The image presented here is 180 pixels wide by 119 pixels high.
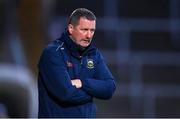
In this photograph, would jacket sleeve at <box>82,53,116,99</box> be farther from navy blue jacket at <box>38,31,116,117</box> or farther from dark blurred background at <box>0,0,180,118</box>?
dark blurred background at <box>0,0,180,118</box>

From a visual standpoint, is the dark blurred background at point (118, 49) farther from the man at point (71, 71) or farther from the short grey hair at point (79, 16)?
the short grey hair at point (79, 16)

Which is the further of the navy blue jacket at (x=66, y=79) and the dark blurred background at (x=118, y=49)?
the dark blurred background at (x=118, y=49)

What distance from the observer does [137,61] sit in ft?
46.0

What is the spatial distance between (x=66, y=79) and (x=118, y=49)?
374 inches

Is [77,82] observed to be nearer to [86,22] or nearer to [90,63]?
[90,63]

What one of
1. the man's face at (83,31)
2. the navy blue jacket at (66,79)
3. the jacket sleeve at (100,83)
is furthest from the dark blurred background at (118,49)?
the man's face at (83,31)

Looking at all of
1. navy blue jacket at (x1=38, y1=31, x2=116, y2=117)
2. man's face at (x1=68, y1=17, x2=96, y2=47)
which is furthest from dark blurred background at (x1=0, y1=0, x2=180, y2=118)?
man's face at (x1=68, y1=17, x2=96, y2=47)

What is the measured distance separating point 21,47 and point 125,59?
4.13 m

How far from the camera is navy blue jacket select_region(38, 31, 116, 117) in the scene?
4.90m

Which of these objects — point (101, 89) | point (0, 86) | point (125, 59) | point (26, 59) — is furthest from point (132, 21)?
point (101, 89)

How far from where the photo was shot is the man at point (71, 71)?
192 inches

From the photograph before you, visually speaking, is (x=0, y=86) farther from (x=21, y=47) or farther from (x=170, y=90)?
(x=170, y=90)

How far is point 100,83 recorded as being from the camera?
514 cm

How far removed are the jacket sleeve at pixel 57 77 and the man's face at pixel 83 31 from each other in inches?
6.0
